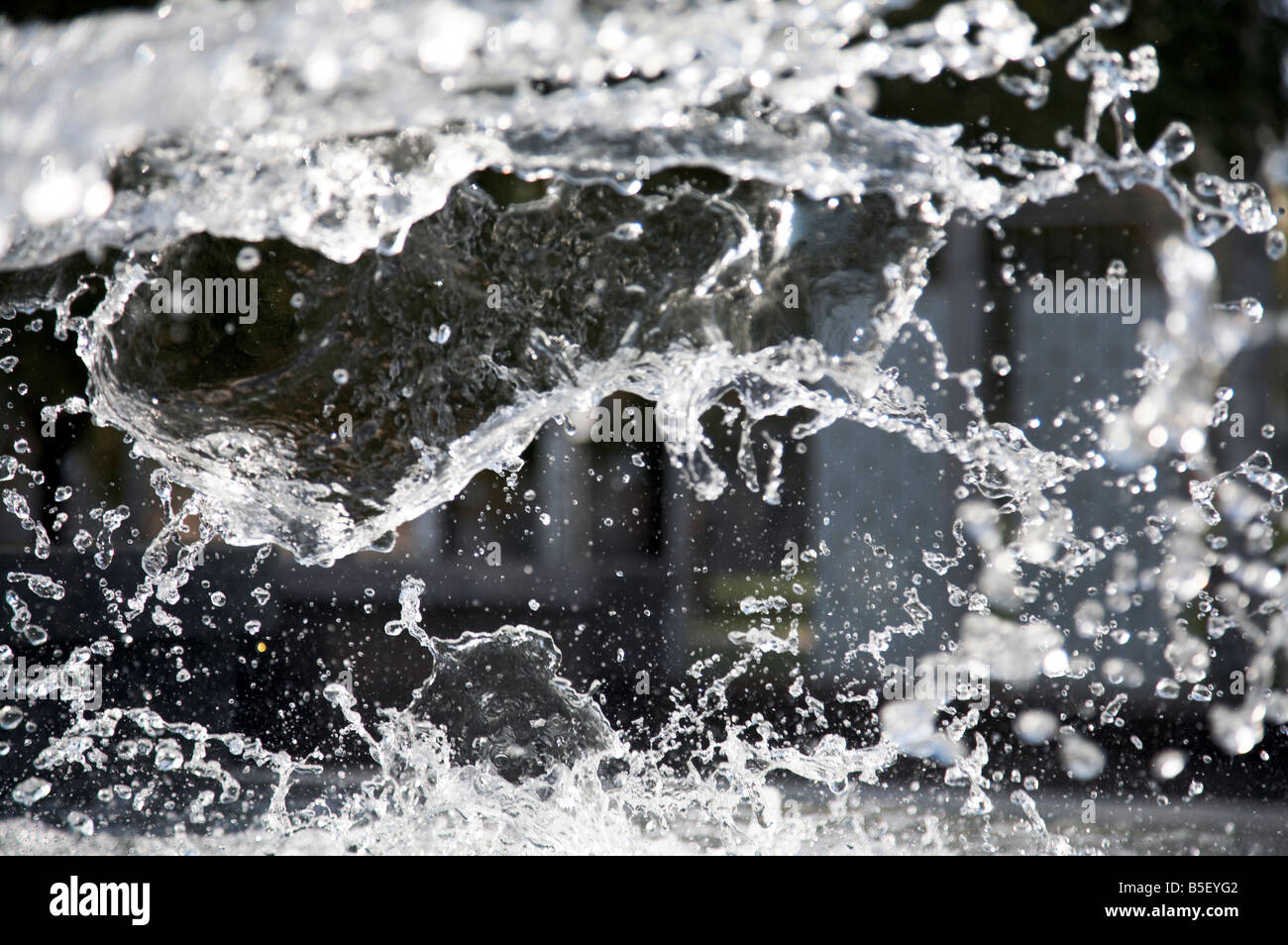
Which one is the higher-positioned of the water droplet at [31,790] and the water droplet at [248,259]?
the water droplet at [248,259]

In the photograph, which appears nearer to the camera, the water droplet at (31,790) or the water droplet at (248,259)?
the water droplet at (248,259)

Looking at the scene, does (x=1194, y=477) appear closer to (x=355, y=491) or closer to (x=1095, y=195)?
(x=1095, y=195)

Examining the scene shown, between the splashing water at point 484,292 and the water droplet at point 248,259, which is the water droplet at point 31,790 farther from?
the water droplet at point 248,259

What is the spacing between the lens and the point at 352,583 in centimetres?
529

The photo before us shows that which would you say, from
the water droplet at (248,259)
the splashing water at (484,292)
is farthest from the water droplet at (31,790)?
the water droplet at (248,259)

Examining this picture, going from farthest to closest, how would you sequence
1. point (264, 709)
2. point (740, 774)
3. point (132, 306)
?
point (264, 709), point (740, 774), point (132, 306)

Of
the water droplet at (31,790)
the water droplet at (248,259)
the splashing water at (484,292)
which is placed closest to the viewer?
the splashing water at (484,292)

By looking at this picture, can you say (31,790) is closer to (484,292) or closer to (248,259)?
(248,259)

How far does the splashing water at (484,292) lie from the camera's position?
1604mm

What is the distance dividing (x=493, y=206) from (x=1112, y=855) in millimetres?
1704

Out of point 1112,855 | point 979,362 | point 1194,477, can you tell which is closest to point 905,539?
point 979,362

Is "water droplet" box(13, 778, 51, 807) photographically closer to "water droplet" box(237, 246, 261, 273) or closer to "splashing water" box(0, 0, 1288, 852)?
"splashing water" box(0, 0, 1288, 852)

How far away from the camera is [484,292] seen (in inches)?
90.7

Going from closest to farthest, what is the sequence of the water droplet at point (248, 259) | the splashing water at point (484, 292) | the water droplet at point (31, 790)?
the splashing water at point (484, 292), the water droplet at point (248, 259), the water droplet at point (31, 790)
